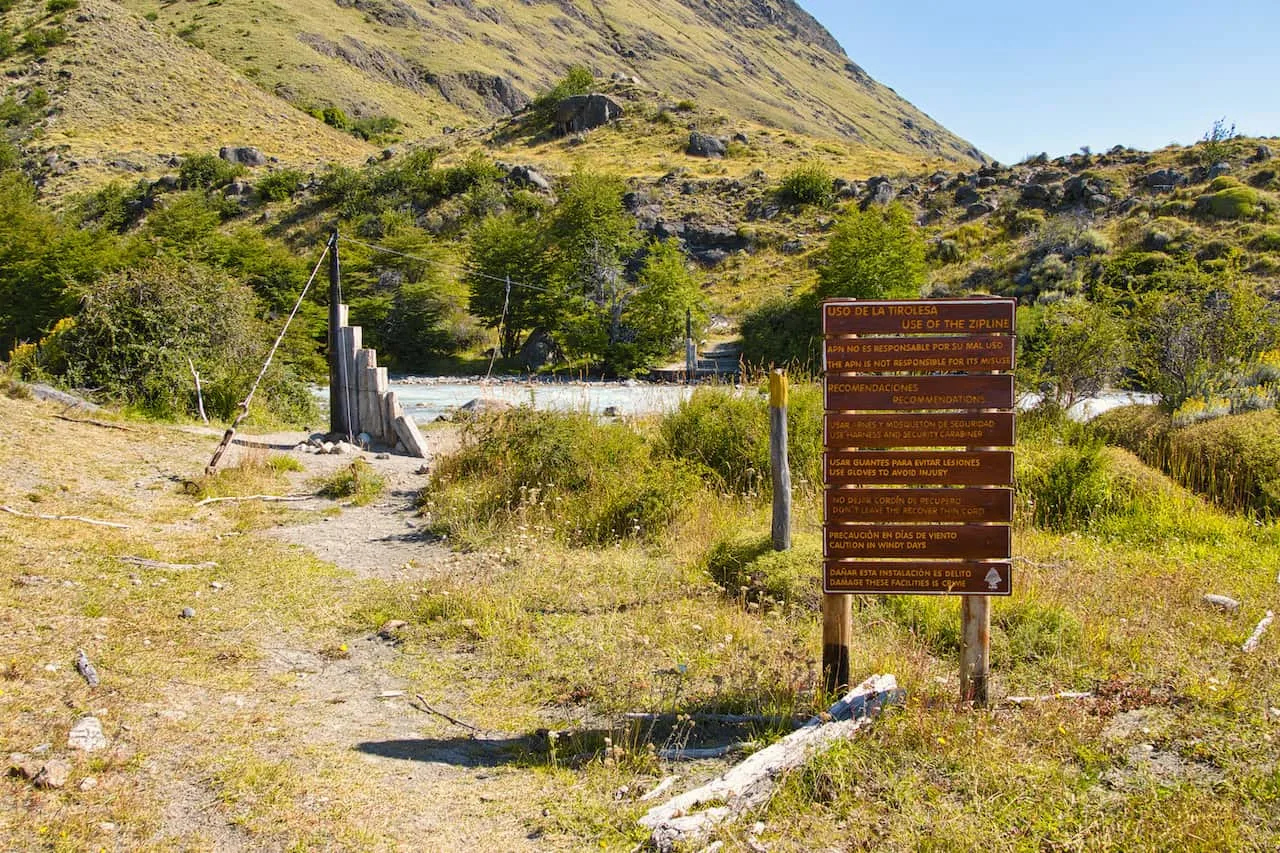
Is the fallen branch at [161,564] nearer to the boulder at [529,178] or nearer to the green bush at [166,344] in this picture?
the green bush at [166,344]

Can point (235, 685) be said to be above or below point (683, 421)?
below

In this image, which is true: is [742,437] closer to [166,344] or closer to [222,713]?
[222,713]

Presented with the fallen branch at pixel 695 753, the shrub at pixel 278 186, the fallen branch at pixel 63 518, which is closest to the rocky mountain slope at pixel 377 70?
the shrub at pixel 278 186

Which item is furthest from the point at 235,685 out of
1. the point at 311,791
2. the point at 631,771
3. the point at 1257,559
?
the point at 1257,559

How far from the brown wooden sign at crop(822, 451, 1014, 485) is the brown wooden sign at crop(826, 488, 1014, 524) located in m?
0.04

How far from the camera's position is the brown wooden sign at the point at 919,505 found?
4098 millimetres

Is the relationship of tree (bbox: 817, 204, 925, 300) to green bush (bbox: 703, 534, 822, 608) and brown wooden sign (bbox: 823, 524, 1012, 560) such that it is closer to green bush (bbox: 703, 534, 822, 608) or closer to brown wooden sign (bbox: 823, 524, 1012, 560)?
green bush (bbox: 703, 534, 822, 608)

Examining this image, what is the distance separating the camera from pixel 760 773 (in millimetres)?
3545

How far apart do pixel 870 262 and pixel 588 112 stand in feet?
118

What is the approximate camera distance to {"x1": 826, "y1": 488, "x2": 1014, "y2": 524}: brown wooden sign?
4.10 meters

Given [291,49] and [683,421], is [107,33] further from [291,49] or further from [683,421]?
[683,421]

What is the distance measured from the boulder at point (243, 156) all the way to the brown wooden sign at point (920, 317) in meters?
54.5

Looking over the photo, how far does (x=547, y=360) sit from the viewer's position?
2902cm

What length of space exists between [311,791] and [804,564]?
357 cm
